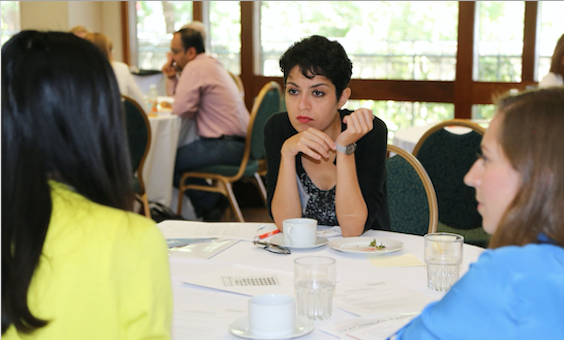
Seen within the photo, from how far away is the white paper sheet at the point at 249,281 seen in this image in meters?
1.15

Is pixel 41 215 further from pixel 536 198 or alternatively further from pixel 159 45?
pixel 159 45

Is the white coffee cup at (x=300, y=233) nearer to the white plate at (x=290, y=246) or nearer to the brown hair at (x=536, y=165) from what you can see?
the white plate at (x=290, y=246)

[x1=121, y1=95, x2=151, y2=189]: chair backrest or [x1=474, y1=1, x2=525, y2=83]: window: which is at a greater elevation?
[x1=474, y1=1, x2=525, y2=83]: window

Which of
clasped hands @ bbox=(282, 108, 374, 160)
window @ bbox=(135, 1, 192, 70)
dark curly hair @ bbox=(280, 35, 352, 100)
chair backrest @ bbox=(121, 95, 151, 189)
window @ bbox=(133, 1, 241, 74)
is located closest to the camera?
clasped hands @ bbox=(282, 108, 374, 160)

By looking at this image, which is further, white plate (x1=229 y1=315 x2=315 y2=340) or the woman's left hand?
the woman's left hand

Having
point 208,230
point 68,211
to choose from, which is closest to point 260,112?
point 208,230

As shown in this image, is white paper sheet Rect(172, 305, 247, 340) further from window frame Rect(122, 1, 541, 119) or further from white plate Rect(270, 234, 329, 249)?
window frame Rect(122, 1, 541, 119)

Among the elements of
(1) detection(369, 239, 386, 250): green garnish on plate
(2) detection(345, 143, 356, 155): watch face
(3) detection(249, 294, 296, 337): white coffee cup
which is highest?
(2) detection(345, 143, 356, 155): watch face

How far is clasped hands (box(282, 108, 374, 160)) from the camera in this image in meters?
1.65

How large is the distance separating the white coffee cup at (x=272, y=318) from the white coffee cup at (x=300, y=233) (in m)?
0.50

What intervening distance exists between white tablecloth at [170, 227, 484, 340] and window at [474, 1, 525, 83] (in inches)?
154

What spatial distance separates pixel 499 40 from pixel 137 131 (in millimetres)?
3255

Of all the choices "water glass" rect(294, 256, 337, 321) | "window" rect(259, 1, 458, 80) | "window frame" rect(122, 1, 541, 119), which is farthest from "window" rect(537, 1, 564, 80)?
"water glass" rect(294, 256, 337, 321)

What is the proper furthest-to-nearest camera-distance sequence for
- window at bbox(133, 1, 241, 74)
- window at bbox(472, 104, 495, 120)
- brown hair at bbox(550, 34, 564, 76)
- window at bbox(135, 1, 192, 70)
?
window at bbox(135, 1, 192, 70) < window at bbox(133, 1, 241, 74) < window at bbox(472, 104, 495, 120) < brown hair at bbox(550, 34, 564, 76)
